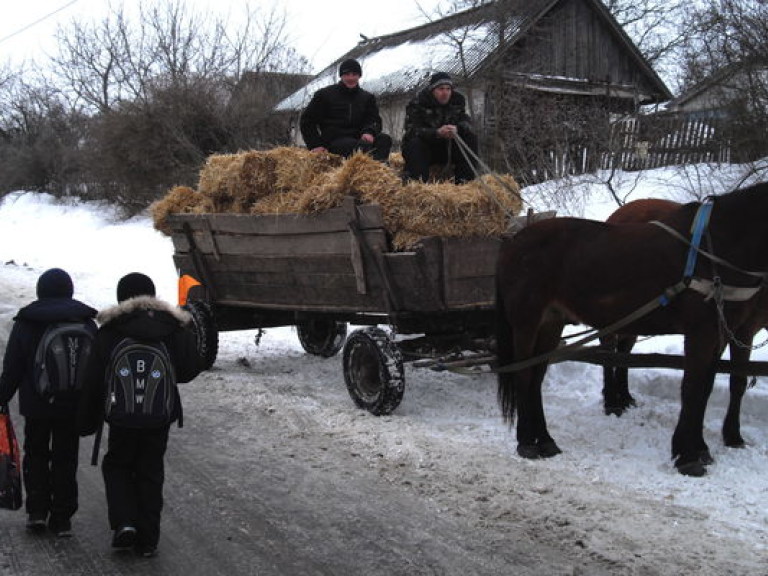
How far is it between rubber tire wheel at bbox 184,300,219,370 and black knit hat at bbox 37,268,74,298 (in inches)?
143

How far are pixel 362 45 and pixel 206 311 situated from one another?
22.7m

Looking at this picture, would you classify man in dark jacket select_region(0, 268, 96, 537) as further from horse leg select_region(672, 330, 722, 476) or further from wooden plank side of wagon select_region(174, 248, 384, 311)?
horse leg select_region(672, 330, 722, 476)

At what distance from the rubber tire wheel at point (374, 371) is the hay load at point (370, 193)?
813mm

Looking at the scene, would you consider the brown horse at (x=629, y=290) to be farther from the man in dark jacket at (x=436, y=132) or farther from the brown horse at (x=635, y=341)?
the man in dark jacket at (x=436, y=132)

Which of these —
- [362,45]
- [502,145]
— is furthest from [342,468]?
[362,45]

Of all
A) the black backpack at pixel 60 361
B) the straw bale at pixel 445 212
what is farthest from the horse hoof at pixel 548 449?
the black backpack at pixel 60 361

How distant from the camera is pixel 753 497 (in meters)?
4.37

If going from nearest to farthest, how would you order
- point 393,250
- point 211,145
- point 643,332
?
point 643,332, point 393,250, point 211,145

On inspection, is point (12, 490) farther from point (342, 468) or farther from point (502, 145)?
point (502, 145)

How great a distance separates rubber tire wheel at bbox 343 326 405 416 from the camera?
6.07m

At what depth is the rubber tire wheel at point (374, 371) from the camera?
6.07 metres

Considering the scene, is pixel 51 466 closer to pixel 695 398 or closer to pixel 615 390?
pixel 695 398

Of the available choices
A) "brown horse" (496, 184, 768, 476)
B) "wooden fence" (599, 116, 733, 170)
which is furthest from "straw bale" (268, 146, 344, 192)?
"wooden fence" (599, 116, 733, 170)

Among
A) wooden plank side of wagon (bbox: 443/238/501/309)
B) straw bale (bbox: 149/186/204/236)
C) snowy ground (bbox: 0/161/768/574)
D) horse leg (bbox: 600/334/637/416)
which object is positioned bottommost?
snowy ground (bbox: 0/161/768/574)
